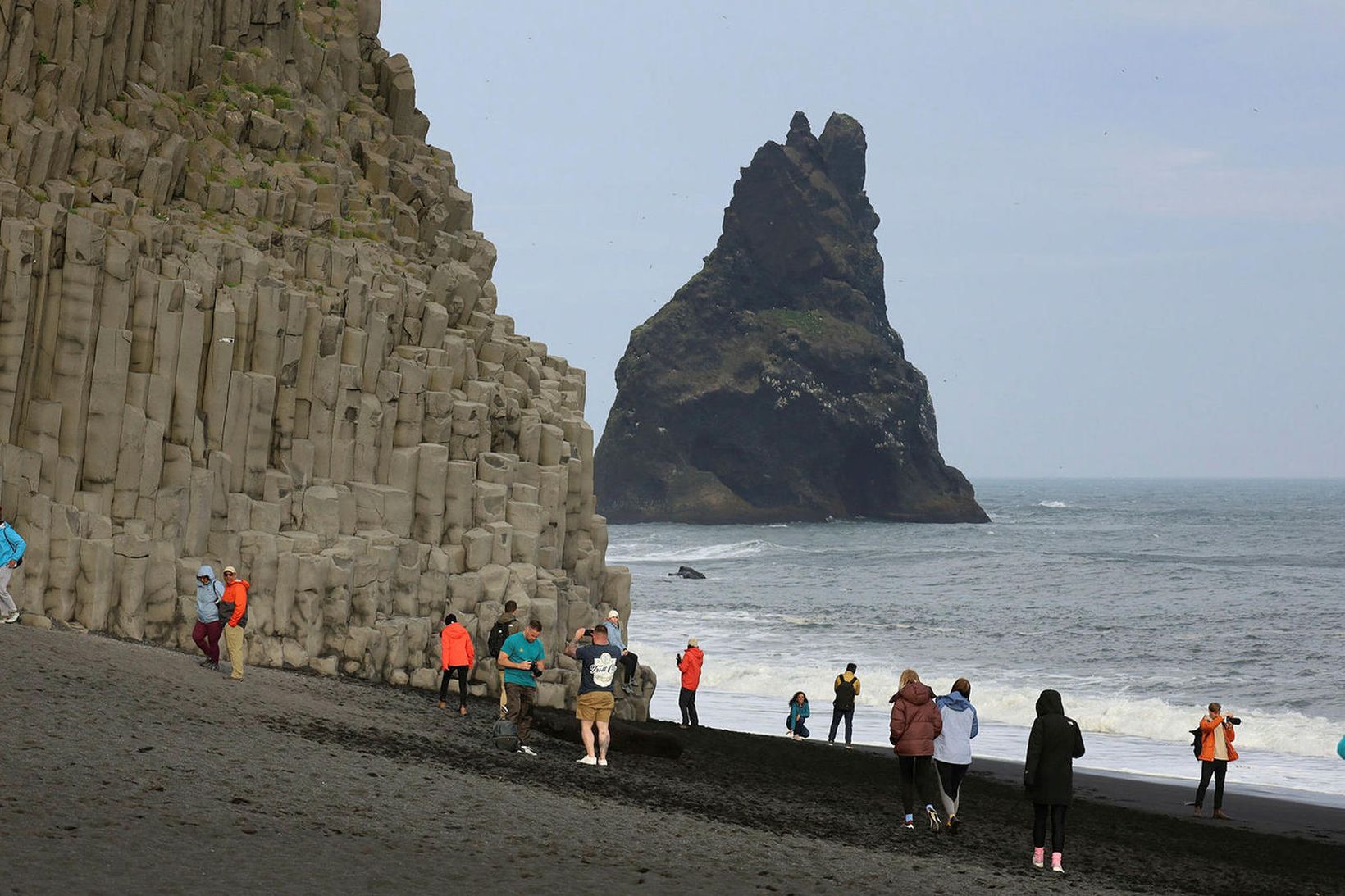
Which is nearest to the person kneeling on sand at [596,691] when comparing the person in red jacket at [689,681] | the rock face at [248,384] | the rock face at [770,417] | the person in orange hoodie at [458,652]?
the person in orange hoodie at [458,652]

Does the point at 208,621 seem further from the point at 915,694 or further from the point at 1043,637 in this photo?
the point at 1043,637

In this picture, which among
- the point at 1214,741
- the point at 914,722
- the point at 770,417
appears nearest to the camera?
the point at 914,722

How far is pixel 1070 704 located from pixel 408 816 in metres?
35.7

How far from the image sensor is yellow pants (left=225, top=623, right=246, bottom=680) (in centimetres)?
2231

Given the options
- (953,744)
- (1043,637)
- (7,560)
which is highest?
(7,560)

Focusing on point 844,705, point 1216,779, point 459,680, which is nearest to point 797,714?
point 844,705

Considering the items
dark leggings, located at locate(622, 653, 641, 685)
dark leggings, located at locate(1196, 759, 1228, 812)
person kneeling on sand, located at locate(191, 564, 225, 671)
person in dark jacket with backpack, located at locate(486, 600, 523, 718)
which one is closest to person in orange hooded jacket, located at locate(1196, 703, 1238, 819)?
dark leggings, located at locate(1196, 759, 1228, 812)

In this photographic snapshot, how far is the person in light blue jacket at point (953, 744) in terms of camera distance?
1884 centimetres

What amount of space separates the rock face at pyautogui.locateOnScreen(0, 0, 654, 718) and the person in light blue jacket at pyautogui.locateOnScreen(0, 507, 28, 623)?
2.25 m

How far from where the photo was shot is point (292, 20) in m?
36.6

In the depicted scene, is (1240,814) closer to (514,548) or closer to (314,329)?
(514,548)

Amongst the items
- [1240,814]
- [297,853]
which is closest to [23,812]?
[297,853]

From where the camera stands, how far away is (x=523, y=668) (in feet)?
69.3

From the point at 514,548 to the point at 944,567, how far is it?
8098 centimetres
